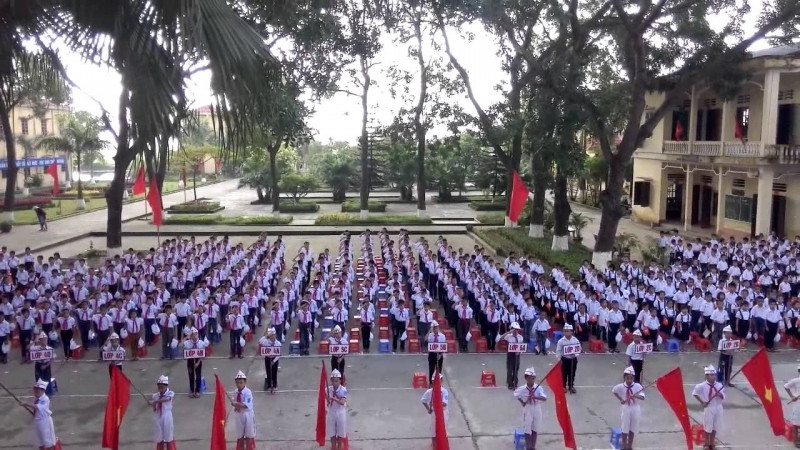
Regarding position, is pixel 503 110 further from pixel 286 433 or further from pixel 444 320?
pixel 286 433

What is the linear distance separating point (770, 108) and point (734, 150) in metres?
1.90

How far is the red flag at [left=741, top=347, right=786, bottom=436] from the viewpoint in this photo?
7.88m

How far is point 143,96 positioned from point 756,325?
11787 mm

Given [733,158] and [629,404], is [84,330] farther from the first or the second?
[733,158]

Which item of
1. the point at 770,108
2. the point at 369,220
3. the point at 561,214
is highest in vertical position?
the point at 770,108

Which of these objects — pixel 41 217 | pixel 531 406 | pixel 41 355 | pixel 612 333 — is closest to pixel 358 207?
pixel 41 217

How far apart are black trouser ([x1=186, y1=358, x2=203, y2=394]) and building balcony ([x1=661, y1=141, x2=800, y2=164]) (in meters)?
18.8

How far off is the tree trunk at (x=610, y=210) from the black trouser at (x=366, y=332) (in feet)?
27.8

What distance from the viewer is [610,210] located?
17.6 m

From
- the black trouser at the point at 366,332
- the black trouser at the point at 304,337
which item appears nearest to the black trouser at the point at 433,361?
the black trouser at the point at 366,332

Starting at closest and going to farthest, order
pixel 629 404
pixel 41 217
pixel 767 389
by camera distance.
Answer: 1. pixel 629 404
2. pixel 767 389
3. pixel 41 217

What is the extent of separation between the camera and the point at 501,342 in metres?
12.1

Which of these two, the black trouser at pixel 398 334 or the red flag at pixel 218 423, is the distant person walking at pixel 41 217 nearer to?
the black trouser at pixel 398 334

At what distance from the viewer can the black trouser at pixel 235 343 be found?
37.4ft
